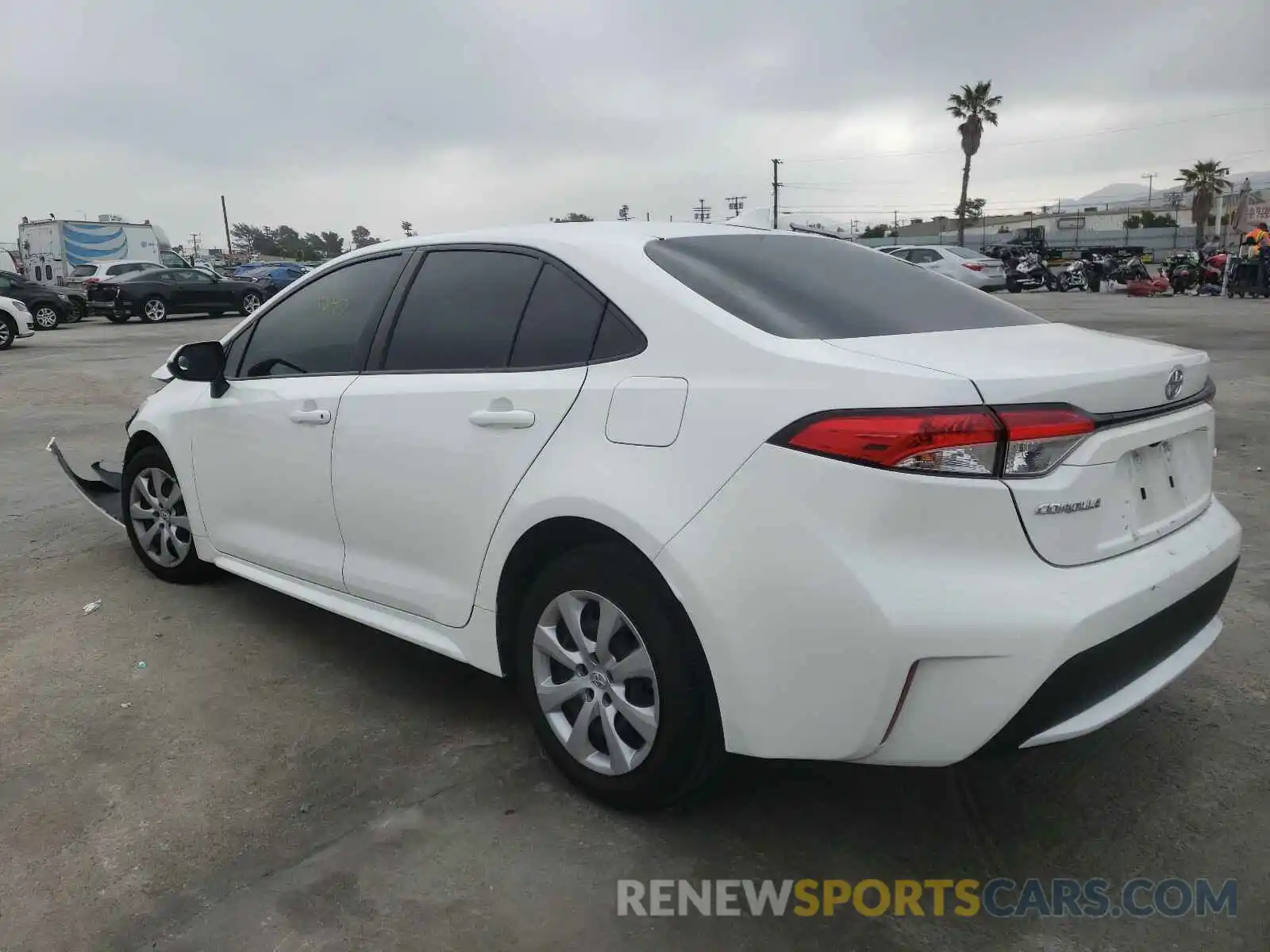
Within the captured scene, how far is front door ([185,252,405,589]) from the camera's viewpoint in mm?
3395

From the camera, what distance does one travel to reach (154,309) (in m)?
24.8

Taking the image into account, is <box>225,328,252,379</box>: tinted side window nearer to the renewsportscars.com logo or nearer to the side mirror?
the side mirror

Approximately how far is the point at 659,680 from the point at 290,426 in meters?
1.84

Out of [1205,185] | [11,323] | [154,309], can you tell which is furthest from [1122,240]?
[11,323]

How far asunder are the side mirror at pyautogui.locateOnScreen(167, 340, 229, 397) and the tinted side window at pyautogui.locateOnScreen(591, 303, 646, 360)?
77.5 inches

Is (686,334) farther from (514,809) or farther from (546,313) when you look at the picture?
(514,809)

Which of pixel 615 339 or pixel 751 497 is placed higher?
pixel 615 339

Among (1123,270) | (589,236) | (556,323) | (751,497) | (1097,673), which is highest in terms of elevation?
(589,236)

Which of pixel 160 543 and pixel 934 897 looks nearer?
pixel 934 897

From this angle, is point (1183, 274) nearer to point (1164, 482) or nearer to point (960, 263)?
point (960, 263)

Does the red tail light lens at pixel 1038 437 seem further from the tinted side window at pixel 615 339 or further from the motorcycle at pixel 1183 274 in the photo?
the motorcycle at pixel 1183 274

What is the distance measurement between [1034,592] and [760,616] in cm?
57

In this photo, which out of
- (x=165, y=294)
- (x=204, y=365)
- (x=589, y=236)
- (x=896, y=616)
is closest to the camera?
(x=896, y=616)

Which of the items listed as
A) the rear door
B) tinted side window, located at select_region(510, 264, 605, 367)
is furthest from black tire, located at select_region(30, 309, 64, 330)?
tinted side window, located at select_region(510, 264, 605, 367)
